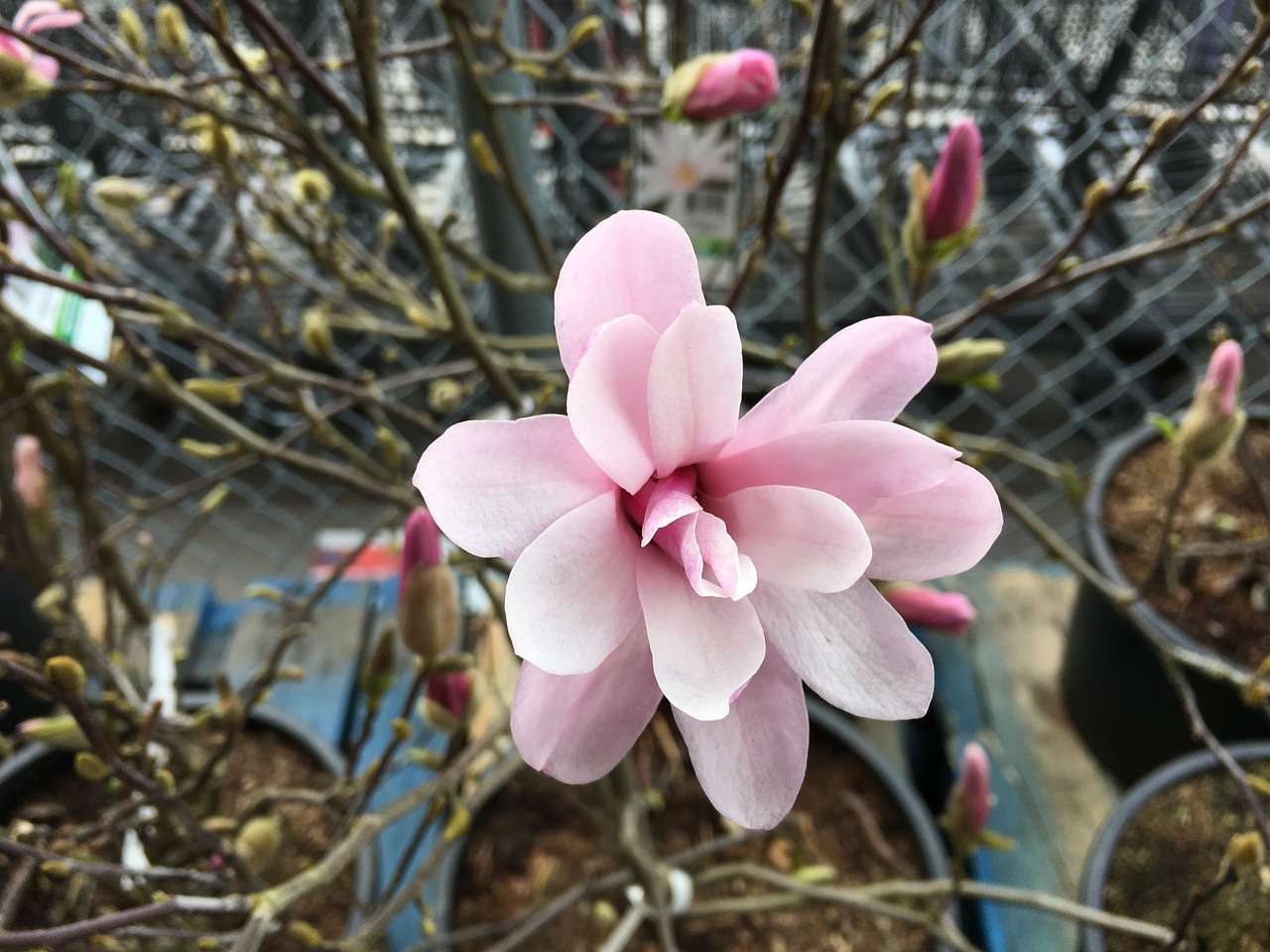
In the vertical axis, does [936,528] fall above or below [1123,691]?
above

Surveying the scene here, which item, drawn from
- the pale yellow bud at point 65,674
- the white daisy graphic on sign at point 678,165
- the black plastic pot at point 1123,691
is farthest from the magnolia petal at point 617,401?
the black plastic pot at point 1123,691

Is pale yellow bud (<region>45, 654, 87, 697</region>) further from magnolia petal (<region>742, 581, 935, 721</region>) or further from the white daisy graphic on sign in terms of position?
the white daisy graphic on sign

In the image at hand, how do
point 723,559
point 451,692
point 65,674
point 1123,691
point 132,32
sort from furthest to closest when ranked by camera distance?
point 1123,691 < point 132,32 < point 451,692 < point 65,674 < point 723,559

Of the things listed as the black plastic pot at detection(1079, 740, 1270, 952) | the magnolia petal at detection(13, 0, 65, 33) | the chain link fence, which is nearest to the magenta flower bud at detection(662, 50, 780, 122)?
the magnolia petal at detection(13, 0, 65, 33)

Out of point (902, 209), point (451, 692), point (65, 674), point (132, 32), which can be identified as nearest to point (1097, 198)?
A: point (451, 692)

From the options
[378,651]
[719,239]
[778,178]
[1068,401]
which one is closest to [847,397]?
[778,178]

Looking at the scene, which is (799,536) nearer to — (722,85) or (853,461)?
(853,461)
